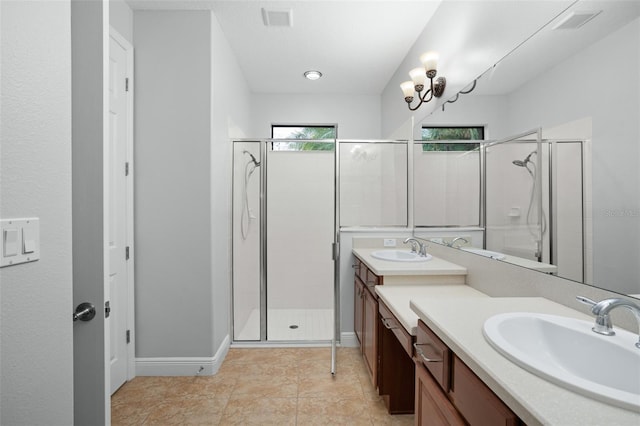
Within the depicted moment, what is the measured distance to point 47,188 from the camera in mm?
820

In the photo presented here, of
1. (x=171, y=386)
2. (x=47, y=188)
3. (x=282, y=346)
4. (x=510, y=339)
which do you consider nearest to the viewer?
(x=47, y=188)

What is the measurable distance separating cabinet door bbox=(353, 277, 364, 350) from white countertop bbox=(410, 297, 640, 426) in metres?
1.26

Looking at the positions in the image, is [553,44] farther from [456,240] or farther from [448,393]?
[448,393]

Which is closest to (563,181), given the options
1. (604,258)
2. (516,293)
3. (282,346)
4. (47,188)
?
(604,258)

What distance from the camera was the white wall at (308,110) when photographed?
12.6 ft

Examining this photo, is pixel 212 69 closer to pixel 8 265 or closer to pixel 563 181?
pixel 8 265

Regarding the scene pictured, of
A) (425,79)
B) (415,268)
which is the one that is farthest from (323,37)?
(415,268)

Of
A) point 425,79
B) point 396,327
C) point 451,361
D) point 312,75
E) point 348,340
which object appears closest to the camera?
point 451,361

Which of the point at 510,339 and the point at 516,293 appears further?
the point at 516,293

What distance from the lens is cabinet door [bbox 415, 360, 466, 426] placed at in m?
0.92

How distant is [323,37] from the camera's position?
261cm

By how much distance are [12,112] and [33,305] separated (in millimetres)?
466

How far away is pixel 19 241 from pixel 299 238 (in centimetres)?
244

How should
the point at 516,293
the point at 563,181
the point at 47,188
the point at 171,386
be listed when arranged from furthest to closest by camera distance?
the point at 171,386
the point at 516,293
the point at 563,181
the point at 47,188
